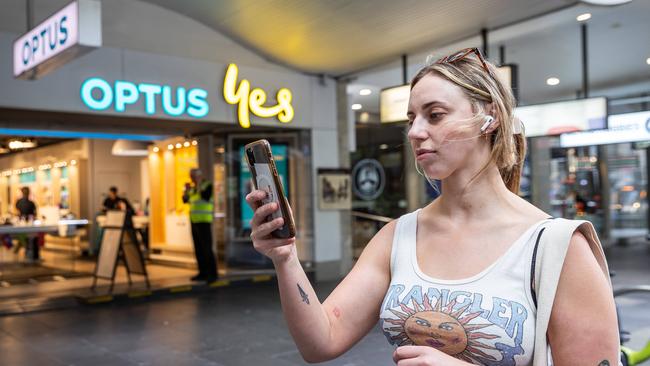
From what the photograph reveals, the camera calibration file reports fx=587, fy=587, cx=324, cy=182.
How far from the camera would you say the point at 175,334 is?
18.8 ft

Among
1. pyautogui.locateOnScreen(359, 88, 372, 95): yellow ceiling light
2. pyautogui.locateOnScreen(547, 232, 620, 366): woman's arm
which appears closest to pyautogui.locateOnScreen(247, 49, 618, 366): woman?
pyautogui.locateOnScreen(547, 232, 620, 366): woman's arm

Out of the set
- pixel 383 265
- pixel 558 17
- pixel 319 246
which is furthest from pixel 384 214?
pixel 383 265

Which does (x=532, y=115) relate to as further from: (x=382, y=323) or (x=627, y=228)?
(x=627, y=228)

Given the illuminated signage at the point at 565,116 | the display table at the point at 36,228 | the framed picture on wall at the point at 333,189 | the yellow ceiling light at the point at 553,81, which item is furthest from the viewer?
the yellow ceiling light at the point at 553,81

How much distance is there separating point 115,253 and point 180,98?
2309 millimetres

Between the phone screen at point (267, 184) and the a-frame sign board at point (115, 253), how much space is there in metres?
7.25

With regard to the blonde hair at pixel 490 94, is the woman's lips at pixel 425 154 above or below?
below

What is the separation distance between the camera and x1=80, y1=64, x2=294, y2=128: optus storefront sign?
23.4 ft

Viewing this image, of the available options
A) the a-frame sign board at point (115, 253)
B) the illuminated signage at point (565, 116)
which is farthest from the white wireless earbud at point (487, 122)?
the a-frame sign board at point (115, 253)

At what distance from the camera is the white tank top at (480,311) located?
3.58 feet

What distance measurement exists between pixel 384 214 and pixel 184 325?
913 centimetres

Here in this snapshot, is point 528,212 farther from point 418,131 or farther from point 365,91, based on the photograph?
point 365,91

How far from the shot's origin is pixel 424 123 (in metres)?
1.20

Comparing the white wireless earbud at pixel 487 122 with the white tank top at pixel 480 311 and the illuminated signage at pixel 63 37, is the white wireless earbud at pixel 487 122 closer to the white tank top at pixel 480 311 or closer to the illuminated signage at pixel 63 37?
the white tank top at pixel 480 311
